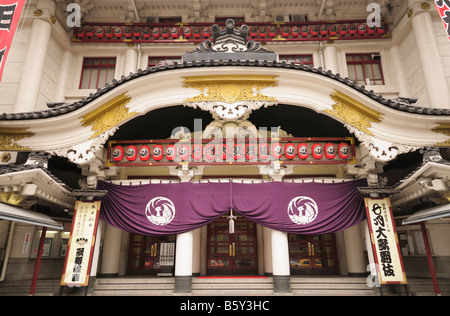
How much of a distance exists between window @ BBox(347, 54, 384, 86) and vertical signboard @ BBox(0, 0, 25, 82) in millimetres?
13424

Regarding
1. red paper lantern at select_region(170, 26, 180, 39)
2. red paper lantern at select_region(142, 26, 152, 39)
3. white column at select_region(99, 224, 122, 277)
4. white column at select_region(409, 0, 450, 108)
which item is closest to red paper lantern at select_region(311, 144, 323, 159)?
white column at select_region(409, 0, 450, 108)

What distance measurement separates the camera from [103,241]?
11.2 meters

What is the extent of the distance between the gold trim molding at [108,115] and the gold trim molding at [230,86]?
2.02 metres

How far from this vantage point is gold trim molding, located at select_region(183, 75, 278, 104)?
8516 mm

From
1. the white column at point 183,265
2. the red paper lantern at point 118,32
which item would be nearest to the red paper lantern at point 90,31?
the red paper lantern at point 118,32

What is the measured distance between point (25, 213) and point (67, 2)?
11.0 m

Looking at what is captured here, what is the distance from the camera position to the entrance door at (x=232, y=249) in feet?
36.6

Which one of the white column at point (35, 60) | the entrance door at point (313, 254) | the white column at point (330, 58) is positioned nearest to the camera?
the white column at point (35, 60)

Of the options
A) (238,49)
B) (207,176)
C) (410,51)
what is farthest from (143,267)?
(410,51)

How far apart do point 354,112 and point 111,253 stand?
1023 cm

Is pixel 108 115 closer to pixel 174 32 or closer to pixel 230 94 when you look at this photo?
pixel 230 94

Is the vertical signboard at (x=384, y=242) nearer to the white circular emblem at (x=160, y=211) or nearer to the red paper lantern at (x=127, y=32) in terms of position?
the white circular emblem at (x=160, y=211)

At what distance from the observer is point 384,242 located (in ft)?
26.2

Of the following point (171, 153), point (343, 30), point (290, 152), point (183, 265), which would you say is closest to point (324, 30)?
point (343, 30)
